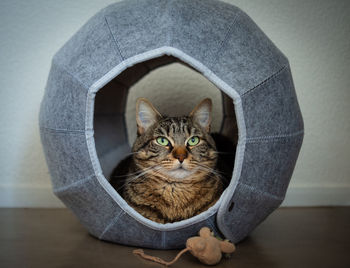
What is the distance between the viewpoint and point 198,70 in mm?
1129

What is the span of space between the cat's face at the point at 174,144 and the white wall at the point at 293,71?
0.62m

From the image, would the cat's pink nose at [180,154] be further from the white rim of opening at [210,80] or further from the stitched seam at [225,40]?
the stitched seam at [225,40]

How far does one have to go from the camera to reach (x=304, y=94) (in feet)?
6.53

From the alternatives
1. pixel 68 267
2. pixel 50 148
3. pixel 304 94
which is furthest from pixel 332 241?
pixel 50 148

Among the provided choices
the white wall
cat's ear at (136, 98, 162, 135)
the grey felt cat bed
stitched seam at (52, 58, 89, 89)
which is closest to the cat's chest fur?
the grey felt cat bed

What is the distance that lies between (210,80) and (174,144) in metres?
0.31

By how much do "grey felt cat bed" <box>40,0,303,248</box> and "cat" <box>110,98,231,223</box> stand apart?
0.13 meters

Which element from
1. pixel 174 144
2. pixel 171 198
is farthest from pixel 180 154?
pixel 171 198

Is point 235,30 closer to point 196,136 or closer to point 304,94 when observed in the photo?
point 196,136

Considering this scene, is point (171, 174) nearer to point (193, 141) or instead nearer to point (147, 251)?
point (193, 141)

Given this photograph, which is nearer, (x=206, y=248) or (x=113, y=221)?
(x=206, y=248)

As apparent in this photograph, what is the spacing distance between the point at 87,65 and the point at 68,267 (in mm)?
645

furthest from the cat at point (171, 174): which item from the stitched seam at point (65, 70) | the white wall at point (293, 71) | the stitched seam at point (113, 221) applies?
the white wall at point (293, 71)

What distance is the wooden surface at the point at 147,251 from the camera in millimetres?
1181
